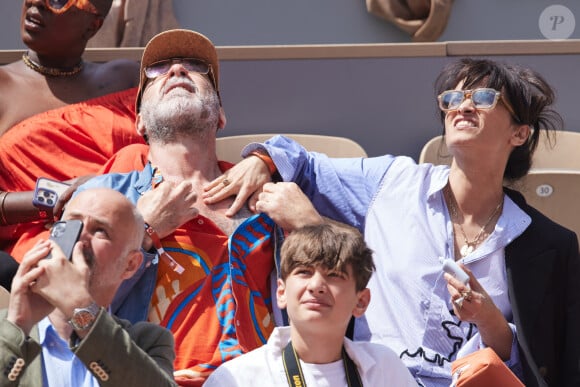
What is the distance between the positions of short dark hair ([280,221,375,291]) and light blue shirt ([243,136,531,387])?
0.43 m

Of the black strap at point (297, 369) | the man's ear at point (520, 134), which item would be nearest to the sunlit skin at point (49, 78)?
the man's ear at point (520, 134)

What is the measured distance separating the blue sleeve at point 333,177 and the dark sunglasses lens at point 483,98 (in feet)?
1.12

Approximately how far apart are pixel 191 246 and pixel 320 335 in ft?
2.42

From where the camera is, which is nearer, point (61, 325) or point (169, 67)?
point (61, 325)

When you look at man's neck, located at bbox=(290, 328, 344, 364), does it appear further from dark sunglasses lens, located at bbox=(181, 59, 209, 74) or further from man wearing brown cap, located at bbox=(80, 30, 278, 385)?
dark sunglasses lens, located at bbox=(181, 59, 209, 74)

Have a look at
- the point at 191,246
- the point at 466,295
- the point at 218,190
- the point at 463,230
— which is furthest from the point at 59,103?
the point at 466,295

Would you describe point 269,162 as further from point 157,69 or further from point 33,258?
point 33,258

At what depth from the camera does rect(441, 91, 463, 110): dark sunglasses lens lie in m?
3.48

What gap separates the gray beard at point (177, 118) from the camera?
12.1ft

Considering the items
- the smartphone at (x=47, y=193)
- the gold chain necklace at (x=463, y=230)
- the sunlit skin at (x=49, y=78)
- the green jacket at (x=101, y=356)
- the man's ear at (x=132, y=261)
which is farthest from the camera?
the sunlit skin at (x=49, y=78)

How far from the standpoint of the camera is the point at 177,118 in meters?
3.67

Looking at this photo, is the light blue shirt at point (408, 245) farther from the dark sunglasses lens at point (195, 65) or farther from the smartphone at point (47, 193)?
the smartphone at point (47, 193)

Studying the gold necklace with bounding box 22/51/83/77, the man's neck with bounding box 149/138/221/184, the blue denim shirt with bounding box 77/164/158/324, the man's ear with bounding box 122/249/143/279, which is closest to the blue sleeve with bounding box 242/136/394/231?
the man's neck with bounding box 149/138/221/184

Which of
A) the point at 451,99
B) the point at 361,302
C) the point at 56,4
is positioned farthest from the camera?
the point at 56,4
